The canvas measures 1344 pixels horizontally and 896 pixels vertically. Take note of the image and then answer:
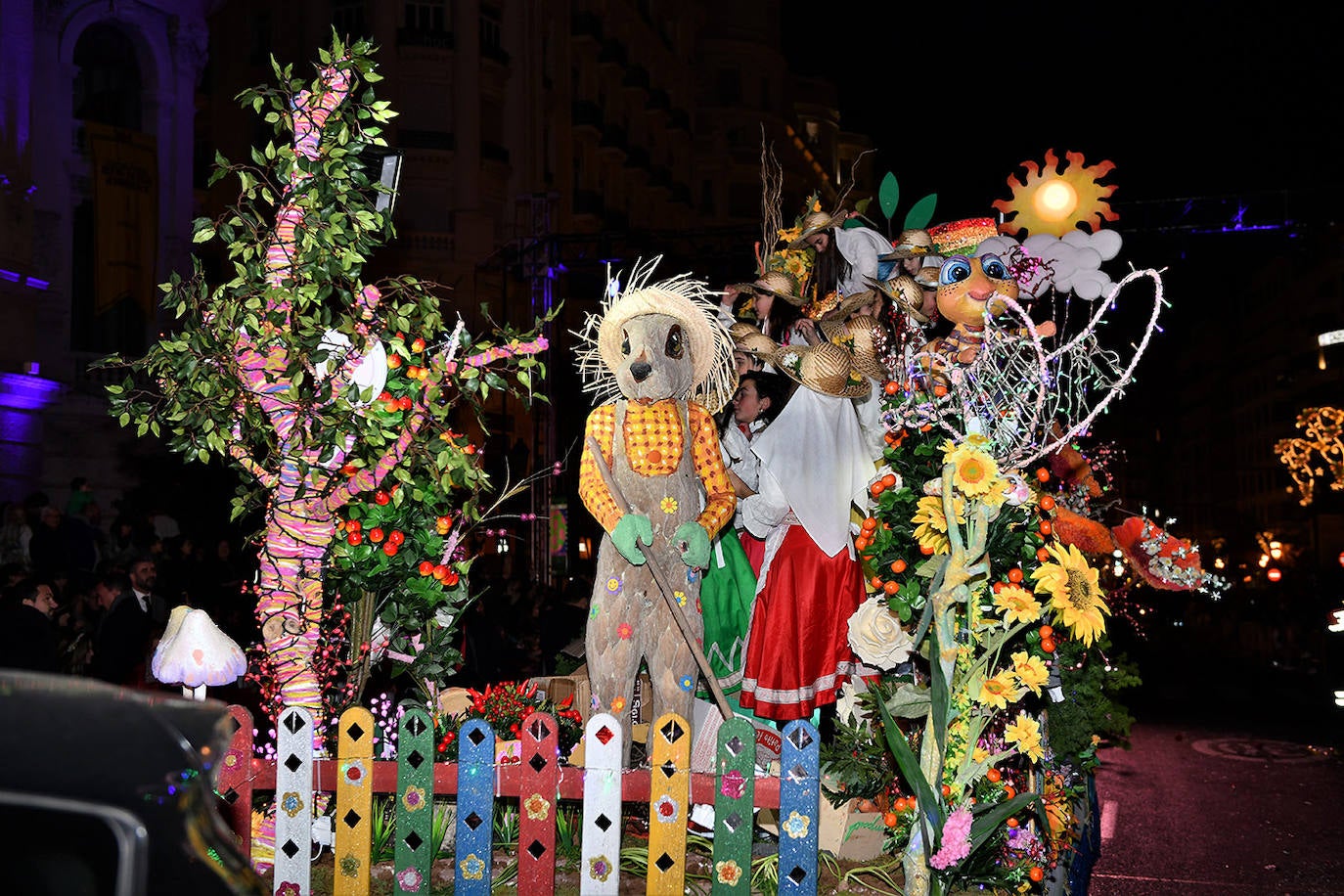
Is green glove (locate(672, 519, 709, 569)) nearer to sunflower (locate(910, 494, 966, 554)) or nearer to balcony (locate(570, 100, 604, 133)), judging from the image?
sunflower (locate(910, 494, 966, 554))

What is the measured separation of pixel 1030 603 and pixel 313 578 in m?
3.13

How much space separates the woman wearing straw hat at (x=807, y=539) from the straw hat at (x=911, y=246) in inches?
30.8

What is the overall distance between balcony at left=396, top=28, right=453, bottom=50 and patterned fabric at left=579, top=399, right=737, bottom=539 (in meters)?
24.6

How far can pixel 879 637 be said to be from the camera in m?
5.60

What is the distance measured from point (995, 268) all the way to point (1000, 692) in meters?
3.05

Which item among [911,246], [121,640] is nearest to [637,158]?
[121,640]

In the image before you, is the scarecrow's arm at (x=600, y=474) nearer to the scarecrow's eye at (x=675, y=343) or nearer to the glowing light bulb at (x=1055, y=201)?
the scarecrow's eye at (x=675, y=343)

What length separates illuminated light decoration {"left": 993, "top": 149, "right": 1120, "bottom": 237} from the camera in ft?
25.5

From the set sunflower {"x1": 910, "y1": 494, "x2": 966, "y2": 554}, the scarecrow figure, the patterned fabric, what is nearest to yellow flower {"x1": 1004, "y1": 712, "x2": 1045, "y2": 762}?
sunflower {"x1": 910, "y1": 494, "x2": 966, "y2": 554}

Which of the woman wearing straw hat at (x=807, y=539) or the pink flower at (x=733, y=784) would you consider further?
the woman wearing straw hat at (x=807, y=539)

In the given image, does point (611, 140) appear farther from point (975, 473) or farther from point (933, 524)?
point (975, 473)

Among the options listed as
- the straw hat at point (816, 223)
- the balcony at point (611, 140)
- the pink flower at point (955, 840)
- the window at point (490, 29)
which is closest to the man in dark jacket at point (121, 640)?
the straw hat at point (816, 223)

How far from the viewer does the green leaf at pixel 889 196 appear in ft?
24.3

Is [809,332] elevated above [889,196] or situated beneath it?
situated beneath
